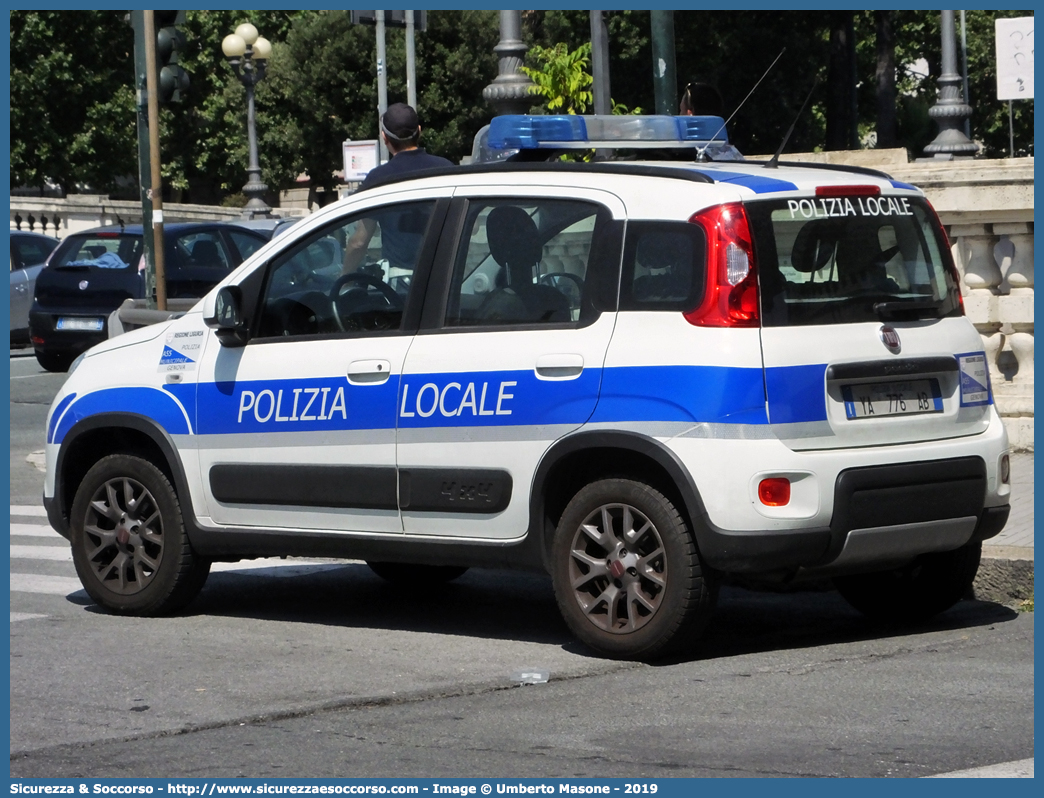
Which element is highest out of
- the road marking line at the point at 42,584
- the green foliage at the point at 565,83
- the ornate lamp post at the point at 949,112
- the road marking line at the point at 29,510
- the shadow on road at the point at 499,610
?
the ornate lamp post at the point at 949,112

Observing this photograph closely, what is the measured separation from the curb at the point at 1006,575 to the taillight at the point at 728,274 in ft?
7.06

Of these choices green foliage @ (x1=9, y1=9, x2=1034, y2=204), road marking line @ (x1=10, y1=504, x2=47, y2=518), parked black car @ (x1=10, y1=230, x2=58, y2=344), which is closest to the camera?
road marking line @ (x1=10, y1=504, x2=47, y2=518)

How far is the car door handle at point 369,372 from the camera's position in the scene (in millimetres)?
6977

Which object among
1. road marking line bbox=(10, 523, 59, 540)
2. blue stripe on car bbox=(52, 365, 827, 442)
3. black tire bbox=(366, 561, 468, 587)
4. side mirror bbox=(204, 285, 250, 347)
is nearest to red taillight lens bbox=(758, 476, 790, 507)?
blue stripe on car bbox=(52, 365, 827, 442)

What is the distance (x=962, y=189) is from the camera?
433 inches

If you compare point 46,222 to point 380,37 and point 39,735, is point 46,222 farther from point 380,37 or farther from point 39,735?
point 39,735

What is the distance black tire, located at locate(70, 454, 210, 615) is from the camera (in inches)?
300

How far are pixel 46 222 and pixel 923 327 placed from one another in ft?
108

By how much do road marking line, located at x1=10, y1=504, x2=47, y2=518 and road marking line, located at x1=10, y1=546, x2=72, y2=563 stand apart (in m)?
1.35

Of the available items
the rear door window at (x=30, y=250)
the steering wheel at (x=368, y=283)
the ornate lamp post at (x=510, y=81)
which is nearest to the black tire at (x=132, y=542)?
the steering wheel at (x=368, y=283)

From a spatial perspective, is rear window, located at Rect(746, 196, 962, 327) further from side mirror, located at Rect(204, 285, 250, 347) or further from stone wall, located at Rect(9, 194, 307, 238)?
stone wall, located at Rect(9, 194, 307, 238)

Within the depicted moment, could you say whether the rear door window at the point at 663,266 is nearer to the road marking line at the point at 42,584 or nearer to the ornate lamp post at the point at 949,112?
the road marking line at the point at 42,584

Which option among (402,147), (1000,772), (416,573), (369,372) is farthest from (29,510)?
(1000,772)

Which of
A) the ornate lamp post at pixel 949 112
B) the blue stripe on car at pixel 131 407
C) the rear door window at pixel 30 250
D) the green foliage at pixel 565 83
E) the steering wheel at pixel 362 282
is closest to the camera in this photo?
the steering wheel at pixel 362 282
